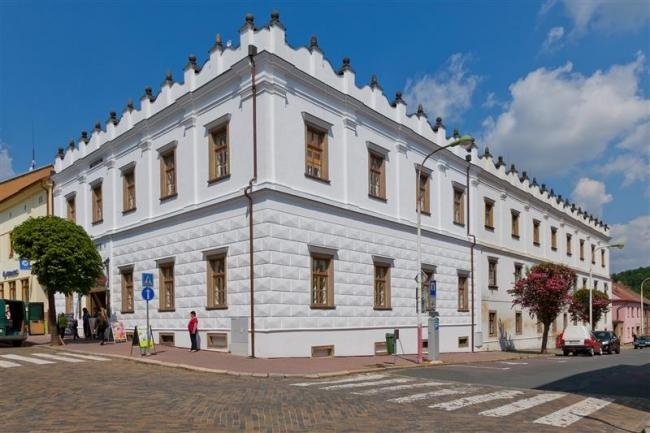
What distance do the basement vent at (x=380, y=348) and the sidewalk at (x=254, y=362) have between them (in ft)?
2.35

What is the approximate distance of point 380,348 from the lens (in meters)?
23.6

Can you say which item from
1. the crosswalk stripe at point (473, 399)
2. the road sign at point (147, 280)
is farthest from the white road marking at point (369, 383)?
the road sign at point (147, 280)

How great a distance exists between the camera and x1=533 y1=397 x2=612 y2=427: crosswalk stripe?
9.82 m

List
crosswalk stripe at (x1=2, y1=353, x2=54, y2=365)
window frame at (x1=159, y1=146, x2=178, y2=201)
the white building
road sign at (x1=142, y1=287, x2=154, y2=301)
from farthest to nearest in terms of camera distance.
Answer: window frame at (x1=159, y1=146, x2=178, y2=201) → the white building → road sign at (x1=142, y1=287, x2=154, y2=301) → crosswalk stripe at (x1=2, y1=353, x2=54, y2=365)

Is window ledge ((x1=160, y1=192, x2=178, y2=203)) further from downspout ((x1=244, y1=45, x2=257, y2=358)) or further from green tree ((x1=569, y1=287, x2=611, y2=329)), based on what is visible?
green tree ((x1=569, y1=287, x2=611, y2=329))

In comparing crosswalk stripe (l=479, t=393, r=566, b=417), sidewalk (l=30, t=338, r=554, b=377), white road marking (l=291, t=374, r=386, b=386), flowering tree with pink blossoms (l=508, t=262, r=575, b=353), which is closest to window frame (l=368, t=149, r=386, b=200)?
sidewalk (l=30, t=338, r=554, b=377)

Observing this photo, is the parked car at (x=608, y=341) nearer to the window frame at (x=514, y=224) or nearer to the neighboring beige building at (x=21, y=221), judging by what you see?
the window frame at (x=514, y=224)

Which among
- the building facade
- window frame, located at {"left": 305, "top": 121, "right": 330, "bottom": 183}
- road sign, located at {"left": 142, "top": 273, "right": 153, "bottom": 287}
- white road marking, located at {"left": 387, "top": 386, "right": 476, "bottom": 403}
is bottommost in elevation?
the building facade

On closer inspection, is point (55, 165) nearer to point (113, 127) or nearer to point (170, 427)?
point (113, 127)

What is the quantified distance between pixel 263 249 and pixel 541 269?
20.2 meters

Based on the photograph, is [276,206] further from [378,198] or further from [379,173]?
[379,173]

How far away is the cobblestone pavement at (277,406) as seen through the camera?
29.2 feet

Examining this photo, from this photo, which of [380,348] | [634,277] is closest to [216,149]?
[380,348]

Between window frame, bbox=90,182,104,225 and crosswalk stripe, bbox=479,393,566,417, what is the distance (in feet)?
75.6
